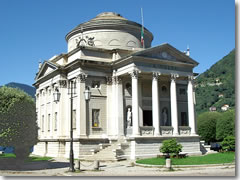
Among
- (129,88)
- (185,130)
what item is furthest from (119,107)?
(185,130)

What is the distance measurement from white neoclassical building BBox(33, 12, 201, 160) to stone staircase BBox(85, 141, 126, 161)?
8 cm

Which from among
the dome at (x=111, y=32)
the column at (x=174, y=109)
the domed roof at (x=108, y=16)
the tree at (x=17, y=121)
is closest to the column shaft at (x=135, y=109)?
the column at (x=174, y=109)

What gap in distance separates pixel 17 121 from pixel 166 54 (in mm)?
15750

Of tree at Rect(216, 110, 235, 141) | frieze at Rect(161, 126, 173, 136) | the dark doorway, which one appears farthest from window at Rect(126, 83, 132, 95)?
tree at Rect(216, 110, 235, 141)

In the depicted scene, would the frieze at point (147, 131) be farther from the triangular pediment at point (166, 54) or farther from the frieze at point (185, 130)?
the triangular pediment at point (166, 54)

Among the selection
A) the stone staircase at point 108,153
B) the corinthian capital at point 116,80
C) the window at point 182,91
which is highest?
the corinthian capital at point 116,80

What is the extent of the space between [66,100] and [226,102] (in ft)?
113

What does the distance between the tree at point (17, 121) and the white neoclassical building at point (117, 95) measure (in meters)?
6.40

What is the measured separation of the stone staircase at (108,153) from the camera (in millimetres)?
26000

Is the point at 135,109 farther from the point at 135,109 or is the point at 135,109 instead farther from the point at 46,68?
the point at 46,68

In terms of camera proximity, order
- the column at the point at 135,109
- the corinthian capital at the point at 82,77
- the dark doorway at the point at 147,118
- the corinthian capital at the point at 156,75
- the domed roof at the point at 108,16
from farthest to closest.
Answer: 1. the domed roof at the point at 108,16
2. the dark doorway at the point at 147,118
3. the corinthian capital at the point at 82,77
4. the corinthian capital at the point at 156,75
5. the column at the point at 135,109

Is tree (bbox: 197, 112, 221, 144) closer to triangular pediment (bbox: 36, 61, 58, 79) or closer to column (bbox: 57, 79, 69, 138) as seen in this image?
column (bbox: 57, 79, 69, 138)

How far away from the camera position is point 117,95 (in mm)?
30562

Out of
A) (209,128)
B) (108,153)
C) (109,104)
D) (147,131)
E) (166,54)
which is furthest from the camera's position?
(209,128)
